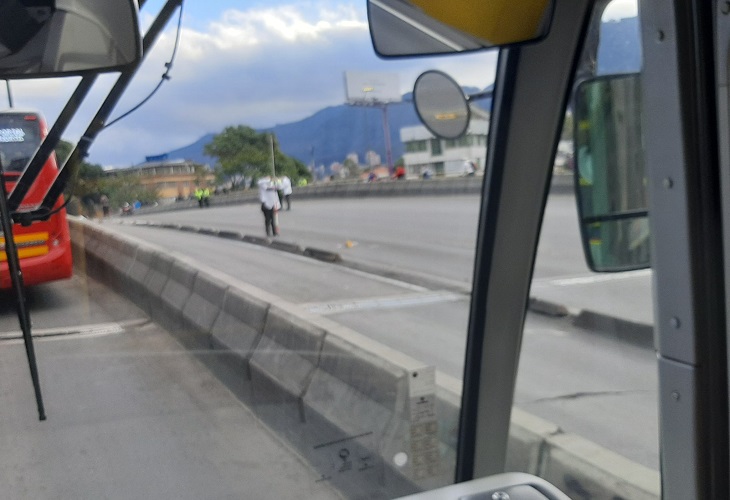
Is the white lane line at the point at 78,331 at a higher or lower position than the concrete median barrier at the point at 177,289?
lower

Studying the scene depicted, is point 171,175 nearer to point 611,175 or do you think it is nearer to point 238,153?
point 238,153

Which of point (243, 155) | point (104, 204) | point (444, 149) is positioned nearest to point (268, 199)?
point (243, 155)

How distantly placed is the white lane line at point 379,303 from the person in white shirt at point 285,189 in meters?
1.43

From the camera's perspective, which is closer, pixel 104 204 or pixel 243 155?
pixel 104 204

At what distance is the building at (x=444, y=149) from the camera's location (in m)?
3.31

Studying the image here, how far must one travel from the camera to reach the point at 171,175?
3625 mm

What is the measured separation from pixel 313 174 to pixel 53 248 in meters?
1.32

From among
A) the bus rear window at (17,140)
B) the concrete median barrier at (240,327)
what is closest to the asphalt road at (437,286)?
the concrete median barrier at (240,327)

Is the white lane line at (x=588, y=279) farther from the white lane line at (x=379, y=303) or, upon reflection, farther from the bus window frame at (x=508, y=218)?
the white lane line at (x=379, y=303)

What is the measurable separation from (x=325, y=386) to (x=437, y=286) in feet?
4.64

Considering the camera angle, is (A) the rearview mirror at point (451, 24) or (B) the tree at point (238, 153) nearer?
(A) the rearview mirror at point (451, 24)

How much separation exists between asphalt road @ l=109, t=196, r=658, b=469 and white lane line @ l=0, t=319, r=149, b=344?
61 centimetres

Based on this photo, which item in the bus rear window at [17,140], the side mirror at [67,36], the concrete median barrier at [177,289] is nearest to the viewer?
the side mirror at [67,36]

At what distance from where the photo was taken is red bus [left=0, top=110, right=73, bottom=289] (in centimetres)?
305
